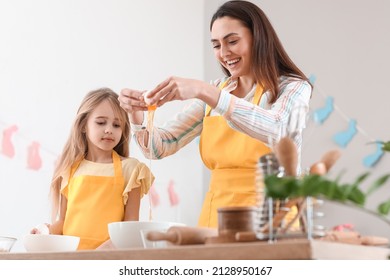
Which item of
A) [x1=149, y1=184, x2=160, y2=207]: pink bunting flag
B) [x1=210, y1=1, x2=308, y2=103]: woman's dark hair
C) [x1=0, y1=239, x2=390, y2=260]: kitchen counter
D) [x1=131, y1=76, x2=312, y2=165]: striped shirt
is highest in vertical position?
[x1=210, y1=1, x2=308, y2=103]: woman's dark hair

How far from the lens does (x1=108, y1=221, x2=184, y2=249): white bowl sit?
1.18 metres

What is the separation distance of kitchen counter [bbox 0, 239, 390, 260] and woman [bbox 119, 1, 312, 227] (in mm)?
637

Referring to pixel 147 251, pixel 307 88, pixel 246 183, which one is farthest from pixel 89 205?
pixel 147 251

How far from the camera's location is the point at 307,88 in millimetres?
1738

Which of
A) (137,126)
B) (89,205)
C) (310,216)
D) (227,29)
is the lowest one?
(89,205)

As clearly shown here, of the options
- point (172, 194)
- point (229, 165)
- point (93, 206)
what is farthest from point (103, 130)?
point (172, 194)

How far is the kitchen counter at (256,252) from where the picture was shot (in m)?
0.82

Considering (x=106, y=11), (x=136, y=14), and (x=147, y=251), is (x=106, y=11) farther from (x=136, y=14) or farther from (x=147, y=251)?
(x=147, y=251)

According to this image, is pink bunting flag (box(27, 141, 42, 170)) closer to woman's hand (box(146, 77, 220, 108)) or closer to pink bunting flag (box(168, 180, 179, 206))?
pink bunting flag (box(168, 180, 179, 206))

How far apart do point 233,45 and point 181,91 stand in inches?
16.5

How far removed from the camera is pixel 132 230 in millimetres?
1192

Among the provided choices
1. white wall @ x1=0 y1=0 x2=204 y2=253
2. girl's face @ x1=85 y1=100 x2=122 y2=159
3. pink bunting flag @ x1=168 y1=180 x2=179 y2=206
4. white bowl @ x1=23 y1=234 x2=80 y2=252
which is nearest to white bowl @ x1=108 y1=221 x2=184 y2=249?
white bowl @ x1=23 y1=234 x2=80 y2=252

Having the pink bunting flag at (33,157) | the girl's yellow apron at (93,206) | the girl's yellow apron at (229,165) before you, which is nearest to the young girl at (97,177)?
the girl's yellow apron at (93,206)

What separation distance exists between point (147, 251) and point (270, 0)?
8.53 feet
